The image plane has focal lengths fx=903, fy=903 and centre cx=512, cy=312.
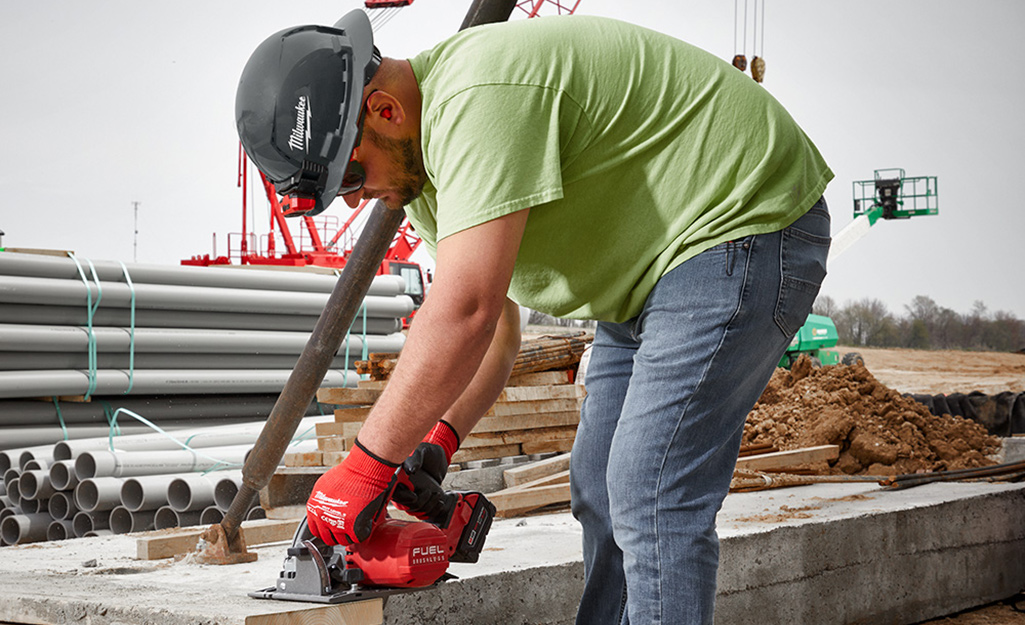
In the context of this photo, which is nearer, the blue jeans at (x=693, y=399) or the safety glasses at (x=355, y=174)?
the blue jeans at (x=693, y=399)

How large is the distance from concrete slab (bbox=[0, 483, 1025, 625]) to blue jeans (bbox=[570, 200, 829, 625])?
30.1 inches

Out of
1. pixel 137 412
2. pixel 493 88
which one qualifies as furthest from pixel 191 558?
pixel 137 412

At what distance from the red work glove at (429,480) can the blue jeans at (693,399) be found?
1.66 ft

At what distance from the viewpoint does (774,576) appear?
358 cm

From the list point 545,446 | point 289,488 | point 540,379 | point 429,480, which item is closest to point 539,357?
point 540,379

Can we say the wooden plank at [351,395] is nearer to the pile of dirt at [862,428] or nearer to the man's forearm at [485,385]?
the pile of dirt at [862,428]

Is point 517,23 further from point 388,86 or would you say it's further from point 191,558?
point 191,558

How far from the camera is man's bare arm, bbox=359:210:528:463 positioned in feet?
5.42

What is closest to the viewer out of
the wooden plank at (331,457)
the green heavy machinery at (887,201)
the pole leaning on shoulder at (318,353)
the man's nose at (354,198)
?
the man's nose at (354,198)

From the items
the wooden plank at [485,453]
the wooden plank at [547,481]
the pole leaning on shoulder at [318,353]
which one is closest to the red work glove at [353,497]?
the pole leaning on shoulder at [318,353]

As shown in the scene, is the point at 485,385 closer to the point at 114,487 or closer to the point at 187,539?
the point at 187,539

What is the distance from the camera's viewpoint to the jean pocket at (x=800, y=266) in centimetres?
190

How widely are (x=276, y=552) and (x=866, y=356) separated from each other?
2308 cm

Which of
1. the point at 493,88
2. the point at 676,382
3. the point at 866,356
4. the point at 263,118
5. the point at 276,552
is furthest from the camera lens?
the point at 866,356
